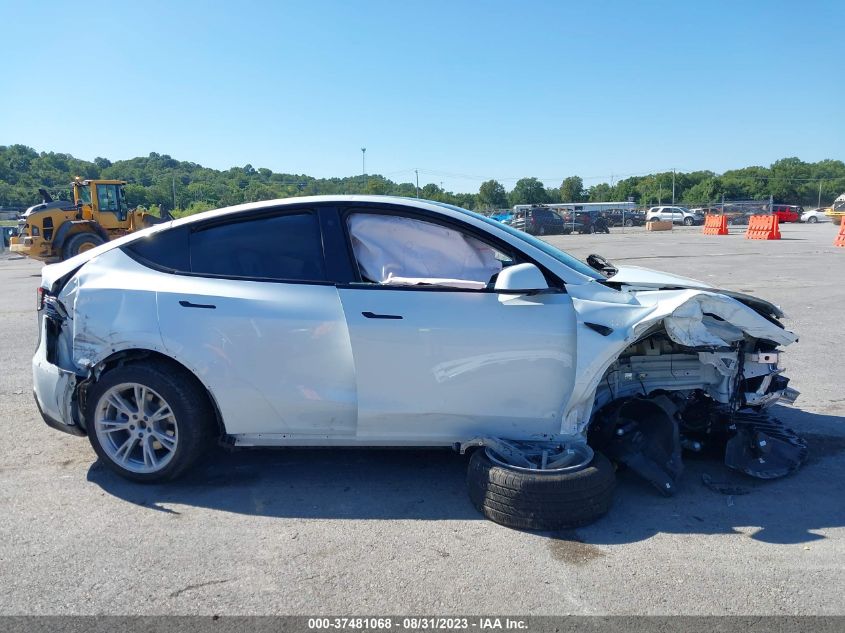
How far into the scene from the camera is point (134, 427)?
13.6 feet

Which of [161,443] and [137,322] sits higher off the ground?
[137,322]

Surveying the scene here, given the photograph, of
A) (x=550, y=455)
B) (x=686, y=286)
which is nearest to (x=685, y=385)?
(x=686, y=286)

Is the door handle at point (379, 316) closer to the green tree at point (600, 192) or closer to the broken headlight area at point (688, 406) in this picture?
the broken headlight area at point (688, 406)

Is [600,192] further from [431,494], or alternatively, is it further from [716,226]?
[431,494]

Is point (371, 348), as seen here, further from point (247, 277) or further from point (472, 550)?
point (472, 550)

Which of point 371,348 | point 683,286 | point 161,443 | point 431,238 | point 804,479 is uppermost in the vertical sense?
point 431,238

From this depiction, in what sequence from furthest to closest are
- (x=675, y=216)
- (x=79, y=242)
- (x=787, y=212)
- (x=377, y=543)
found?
(x=787, y=212) < (x=675, y=216) < (x=79, y=242) < (x=377, y=543)

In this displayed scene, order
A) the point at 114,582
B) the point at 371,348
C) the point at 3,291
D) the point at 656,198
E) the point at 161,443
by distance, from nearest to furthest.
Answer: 1. the point at 114,582
2. the point at 371,348
3. the point at 161,443
4. the point at 3,291
5. the point at 656,198

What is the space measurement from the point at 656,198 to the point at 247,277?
92588mm

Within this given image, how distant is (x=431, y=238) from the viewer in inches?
168

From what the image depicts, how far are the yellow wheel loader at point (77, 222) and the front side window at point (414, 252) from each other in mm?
16237

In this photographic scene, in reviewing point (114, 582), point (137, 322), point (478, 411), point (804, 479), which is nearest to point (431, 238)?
point (478, 411)

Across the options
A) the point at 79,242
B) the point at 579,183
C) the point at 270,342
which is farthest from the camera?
the point at 579,183

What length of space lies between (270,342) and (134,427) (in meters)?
1.05
